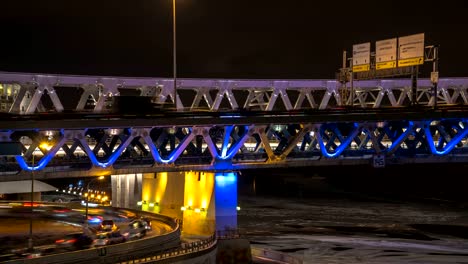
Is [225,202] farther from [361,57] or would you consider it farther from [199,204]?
[361,57]

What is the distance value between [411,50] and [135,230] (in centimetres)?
3318

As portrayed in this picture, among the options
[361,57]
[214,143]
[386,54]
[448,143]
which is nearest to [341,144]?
[214,143]

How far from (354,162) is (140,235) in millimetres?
27359

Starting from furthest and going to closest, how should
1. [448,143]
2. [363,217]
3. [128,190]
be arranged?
[363,217]
[448,143]
[128,190]

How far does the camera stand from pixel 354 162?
60656 millimetres

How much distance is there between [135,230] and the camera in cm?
3984

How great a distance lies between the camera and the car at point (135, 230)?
1489 inches

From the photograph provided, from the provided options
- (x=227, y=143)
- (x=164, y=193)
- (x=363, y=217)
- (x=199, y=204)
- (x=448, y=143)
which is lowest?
(x=363, y=217)

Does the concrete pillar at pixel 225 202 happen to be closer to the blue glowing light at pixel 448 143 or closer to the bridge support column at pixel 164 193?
the bridge support column at pixel 164 193

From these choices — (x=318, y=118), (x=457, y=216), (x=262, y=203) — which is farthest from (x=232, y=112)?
(x=262, y=203)

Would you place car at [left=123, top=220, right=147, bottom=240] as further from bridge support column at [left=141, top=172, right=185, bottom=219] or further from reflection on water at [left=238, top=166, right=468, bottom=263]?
reflection on water at [left=238, top=166, right=468, bottom=263]

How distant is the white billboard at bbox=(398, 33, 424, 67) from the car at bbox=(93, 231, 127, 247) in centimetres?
3495

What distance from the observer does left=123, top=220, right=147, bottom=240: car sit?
37825 mm

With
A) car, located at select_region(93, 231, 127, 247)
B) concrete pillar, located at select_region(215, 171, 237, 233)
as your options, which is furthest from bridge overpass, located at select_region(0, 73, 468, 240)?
car, located at select_region(93, 231, 127, 247)
